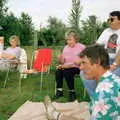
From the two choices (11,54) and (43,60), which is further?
(11,54)

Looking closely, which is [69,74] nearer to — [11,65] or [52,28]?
[11,65]

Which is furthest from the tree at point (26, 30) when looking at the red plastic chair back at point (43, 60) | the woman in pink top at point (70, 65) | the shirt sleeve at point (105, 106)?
the shirt sleeve at point (105, 106)

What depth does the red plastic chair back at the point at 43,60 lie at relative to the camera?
335 inches

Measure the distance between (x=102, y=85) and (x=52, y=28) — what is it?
75.8ft

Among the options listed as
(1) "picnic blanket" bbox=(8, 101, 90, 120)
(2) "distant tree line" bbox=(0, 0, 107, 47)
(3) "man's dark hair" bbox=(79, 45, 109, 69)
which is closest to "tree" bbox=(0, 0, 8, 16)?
(2) "distant tree line" bbox=(0, 0, 107, 47)

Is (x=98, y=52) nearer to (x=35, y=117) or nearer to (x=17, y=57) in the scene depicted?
(x=35, y=117)

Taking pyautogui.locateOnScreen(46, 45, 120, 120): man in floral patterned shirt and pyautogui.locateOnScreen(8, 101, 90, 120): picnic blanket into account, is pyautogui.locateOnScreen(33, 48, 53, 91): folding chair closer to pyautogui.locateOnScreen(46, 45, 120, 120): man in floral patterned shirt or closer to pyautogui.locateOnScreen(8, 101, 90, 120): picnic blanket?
pyautogui.locateOnScreen(8, 101, 90, 120): picnic blanket

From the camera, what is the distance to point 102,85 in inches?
110

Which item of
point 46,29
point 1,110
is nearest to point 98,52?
point 1,110

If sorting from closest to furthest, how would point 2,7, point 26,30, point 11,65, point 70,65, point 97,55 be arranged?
point 97,55
point 70,65
point 11,65
point 2,7
point 26,30

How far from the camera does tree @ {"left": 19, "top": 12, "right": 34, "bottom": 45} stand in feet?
80.5

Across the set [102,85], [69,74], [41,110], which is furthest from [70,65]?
[102,85]

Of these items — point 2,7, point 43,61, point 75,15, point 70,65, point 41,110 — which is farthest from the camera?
point 2,7

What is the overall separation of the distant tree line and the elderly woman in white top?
1.39 m
